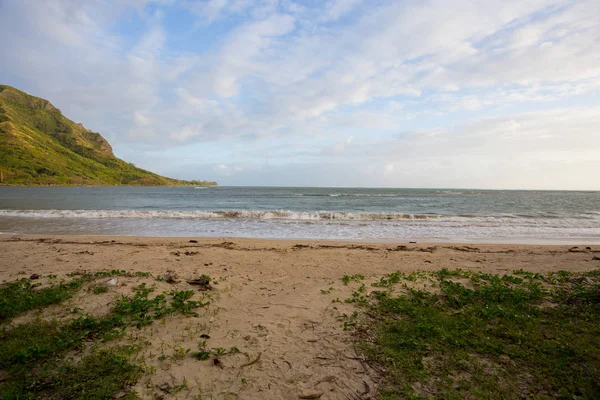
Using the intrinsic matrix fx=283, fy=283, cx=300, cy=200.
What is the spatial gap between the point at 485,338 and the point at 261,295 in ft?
14.1

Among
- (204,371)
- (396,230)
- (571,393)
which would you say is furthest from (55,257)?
(396,230)

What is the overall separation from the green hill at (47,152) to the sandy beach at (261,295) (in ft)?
408

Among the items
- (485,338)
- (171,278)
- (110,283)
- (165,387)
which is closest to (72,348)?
(165,387)

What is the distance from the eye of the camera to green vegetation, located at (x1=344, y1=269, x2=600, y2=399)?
346cm

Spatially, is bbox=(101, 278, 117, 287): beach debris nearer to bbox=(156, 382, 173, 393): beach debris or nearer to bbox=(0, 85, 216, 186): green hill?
bbox=(156, 382, 173, 393): beach debris

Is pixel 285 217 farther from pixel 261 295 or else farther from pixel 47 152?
pixel 47 152

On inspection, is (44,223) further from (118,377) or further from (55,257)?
(118,377)

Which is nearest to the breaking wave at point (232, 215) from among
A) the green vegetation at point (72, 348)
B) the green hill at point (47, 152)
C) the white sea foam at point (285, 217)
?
the white sea foam at point (285, 217)

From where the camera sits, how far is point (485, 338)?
436 cm

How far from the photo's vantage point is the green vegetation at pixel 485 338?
3.46m

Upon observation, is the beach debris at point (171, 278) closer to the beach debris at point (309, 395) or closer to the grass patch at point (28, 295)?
the grass patch at point (28, 295)

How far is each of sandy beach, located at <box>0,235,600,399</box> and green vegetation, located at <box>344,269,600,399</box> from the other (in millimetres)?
523

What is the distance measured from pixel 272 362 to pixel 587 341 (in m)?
4.66

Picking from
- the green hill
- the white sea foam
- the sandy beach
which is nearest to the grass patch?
the sandy beach
